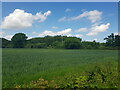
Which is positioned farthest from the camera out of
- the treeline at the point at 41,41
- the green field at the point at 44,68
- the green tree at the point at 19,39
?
the treeline at the point at 41,41

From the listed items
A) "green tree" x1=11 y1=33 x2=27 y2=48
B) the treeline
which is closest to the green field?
the treeline

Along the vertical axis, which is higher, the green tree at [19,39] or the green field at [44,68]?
the green tree at [19,39]

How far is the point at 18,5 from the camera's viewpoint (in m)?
3.61

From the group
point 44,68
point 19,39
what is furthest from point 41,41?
point 44,68

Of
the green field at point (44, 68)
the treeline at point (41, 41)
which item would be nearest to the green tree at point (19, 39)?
the treeline at point (41, 41)

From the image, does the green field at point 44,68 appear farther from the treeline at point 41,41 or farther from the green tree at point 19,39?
the green tree at point 19,39

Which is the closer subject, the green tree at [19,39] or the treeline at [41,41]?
the green tree at [19,39]

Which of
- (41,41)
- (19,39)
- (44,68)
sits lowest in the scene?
(44,68)

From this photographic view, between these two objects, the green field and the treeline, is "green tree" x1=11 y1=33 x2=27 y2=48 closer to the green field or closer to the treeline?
the treeline

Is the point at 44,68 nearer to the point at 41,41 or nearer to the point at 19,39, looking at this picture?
the point at 41,41

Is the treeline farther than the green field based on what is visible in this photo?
Yes

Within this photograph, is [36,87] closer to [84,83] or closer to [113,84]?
[84,83]

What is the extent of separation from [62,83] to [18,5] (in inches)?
107

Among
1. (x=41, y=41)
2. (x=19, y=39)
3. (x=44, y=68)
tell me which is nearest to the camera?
(x=44, y=68)
